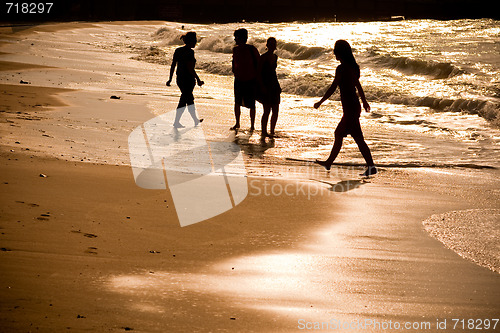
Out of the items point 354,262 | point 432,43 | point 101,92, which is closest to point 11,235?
point 354,262

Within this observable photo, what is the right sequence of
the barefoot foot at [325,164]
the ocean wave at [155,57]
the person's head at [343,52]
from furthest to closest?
the ocean wave at [155,57]
the barefoot foot at [325,164]
the person's head at [343,52]

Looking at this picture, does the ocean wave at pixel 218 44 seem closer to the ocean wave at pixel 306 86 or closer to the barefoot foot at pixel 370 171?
the ocean wave at pixel 306 86

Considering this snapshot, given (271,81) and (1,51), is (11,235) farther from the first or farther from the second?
(1,51)

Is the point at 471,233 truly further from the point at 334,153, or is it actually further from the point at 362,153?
the point at 334,153

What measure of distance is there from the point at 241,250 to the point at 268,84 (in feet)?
21.7

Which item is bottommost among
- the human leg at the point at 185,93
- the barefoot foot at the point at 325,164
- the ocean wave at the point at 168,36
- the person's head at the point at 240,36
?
the ocean wave at the point at 168,36

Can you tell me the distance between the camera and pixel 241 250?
561 cm

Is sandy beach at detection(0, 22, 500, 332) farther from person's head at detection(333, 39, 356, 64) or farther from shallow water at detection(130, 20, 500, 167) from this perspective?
shallow water at detection(130, 20, 500, 167)

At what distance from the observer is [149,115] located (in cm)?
1303

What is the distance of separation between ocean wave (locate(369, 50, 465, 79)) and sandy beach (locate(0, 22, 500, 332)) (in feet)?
47.4

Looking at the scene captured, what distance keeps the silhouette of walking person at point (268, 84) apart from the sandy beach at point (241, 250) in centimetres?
196

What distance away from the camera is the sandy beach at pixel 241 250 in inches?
168

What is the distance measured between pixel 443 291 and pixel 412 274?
360 mm

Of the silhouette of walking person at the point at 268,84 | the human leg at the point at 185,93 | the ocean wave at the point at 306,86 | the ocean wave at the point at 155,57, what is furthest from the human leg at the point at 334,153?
the ocean wave at the point at 155,57
